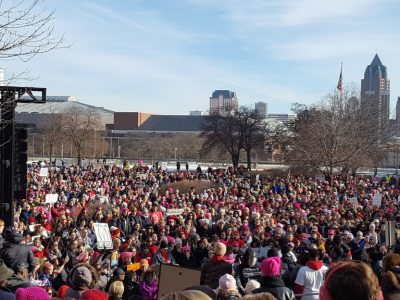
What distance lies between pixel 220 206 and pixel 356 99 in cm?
4081

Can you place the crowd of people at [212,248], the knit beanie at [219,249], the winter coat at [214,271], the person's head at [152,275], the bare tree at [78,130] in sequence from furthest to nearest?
the bare tree at [78,130], the knit beanie at [219,249], the winter coat at [214,271], the person's head at [152,275], the crowd of people at [212,248]

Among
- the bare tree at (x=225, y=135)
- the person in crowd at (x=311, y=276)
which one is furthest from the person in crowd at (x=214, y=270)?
the bare tree at (x=225, y=135)

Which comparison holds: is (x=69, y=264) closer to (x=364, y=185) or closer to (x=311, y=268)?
(x=311, y=268)

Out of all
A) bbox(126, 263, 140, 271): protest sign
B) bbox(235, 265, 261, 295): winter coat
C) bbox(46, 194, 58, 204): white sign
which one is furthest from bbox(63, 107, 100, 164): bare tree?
bbox(235, 265, 261, 295): winter coat

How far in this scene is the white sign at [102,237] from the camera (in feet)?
47.4

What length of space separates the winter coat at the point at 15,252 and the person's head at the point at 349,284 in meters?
7.73

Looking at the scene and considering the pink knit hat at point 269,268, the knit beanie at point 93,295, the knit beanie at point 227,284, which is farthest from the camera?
the pink knit hat at point 269,268

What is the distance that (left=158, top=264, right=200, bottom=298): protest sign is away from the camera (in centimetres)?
719

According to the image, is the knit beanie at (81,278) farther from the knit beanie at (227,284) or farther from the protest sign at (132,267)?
the protest sign at (132,267)

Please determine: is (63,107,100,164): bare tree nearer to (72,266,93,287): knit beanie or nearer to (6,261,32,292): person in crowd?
(6,261,32,292): person in crowd

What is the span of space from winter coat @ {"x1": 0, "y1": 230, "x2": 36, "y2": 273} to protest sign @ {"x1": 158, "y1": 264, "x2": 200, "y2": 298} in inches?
139

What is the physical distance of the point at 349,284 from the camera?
2943 millimetres

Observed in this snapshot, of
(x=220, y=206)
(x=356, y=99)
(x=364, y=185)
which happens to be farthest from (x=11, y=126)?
(x=356, y=99)

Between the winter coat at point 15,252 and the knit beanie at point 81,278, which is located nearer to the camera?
the knit beanie at point 81,278
